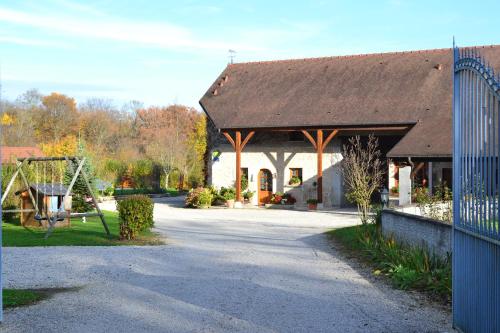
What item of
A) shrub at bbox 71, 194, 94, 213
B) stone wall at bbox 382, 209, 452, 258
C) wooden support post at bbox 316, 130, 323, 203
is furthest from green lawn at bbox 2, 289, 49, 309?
wooden support post at bbox 316, 130, 323, 203

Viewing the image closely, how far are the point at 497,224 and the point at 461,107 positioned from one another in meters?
1.72

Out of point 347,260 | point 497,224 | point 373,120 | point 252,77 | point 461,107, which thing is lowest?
point 347,260

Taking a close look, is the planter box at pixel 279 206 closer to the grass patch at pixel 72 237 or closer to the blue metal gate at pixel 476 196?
the grass patch at pixel 72 237

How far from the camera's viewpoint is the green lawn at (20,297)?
7441 millimetres

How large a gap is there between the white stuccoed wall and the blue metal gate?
23.5 meters

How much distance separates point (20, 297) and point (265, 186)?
24193 millimetres

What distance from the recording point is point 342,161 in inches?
1168

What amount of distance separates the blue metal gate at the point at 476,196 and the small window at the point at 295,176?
24012 mm

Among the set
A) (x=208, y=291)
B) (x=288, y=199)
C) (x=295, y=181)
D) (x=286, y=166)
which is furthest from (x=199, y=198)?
(x=208, y=291)

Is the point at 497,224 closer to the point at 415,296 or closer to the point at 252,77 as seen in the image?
the point at 415,296

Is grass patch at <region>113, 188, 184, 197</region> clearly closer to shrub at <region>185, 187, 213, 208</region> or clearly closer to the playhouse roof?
shrub at <region>185, 187, 213, 208</region>

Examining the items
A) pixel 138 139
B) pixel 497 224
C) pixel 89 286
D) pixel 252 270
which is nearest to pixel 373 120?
pixel 252 270

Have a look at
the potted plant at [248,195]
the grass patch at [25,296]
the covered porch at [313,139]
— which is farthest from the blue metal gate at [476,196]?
the potted plant at [248,195]

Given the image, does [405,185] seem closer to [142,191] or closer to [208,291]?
[208,291]
